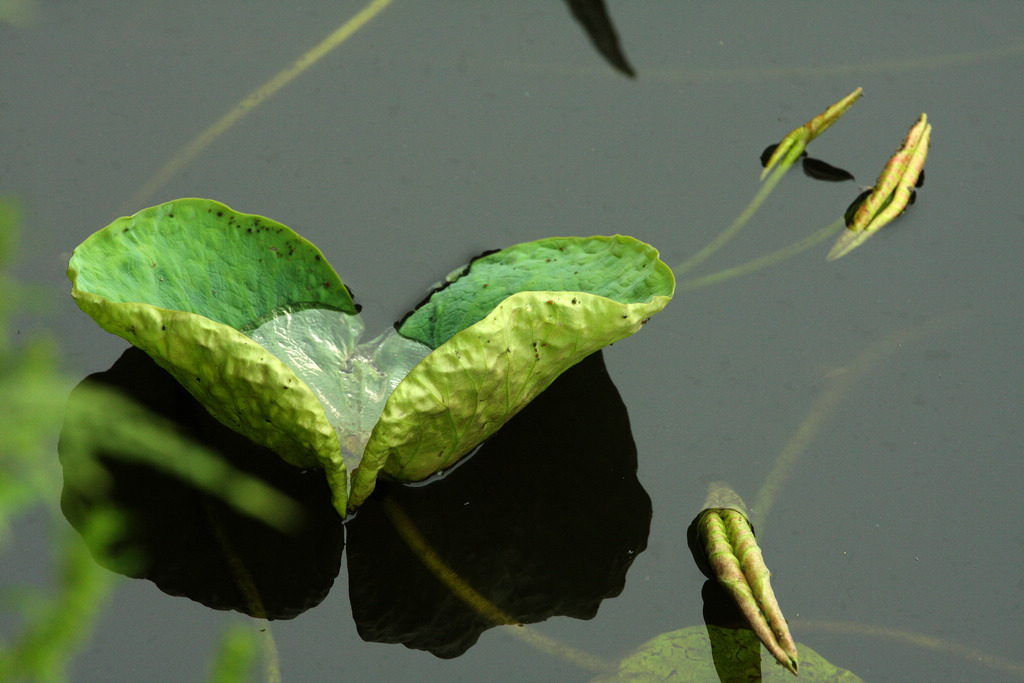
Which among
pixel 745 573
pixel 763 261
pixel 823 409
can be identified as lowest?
pixel 823 409

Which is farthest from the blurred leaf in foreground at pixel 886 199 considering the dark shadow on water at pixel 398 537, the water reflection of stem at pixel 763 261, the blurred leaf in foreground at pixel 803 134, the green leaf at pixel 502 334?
the dark shadow on water at pixel 398 537

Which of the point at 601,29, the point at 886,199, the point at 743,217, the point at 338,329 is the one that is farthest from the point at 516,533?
the point at 601,29

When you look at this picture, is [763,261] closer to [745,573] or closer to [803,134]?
[803,134]

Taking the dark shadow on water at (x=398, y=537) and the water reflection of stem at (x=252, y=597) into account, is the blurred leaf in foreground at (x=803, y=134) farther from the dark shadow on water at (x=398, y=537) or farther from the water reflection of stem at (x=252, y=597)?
the water reflection of stem at (x=252, y=597)

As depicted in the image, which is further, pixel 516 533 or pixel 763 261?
pixel 763 261

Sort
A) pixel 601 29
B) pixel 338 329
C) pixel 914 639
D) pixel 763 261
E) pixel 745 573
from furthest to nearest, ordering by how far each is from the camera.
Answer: pixel 601 29 → pixel 763 261 → pixel 338 329 → pixel 914 639 → pixel 745 573
